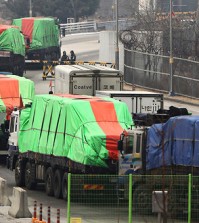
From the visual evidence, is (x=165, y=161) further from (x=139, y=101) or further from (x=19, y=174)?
(x=139, y=101)

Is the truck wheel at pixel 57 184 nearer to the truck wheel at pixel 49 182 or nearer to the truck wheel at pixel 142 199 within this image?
the truck wheel at pixel 49 182

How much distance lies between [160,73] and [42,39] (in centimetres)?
2417

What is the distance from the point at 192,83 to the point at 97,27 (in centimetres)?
7143

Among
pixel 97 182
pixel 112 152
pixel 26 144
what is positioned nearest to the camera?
pixel 97 182

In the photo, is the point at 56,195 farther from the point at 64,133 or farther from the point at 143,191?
the point at 143,191

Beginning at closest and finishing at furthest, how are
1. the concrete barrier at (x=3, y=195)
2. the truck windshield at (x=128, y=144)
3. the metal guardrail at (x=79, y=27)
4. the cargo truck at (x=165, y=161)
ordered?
the cargo truck at (x=165, y=161) < the truck windshield at (x=128, y=144) < the concrete barrier at (x=3, y=195) < the metal guardrail at (x=79, y=27)

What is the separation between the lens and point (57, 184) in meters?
34.2

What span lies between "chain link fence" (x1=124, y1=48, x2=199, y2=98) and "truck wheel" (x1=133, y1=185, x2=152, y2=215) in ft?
123

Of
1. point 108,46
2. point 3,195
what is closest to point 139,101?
point 3,195

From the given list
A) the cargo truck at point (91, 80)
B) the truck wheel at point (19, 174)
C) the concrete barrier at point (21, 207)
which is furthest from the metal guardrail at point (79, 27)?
the concrete barrier at point (21, 207)

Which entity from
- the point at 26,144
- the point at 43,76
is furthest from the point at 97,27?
the point at 26,144

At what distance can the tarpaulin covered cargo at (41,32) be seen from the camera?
91625mm

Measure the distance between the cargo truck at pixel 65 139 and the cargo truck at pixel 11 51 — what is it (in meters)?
37.2

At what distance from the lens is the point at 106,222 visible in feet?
84.5
